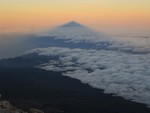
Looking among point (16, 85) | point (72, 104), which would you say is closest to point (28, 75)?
point (16, 85)

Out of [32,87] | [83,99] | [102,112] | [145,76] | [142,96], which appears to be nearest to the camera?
[102,112]

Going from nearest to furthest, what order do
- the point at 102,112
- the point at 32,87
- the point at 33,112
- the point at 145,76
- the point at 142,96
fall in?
the point at 33,112 → the point at 102,112 → the point at 142,96 → the point at 32,87 → the point at 145,76

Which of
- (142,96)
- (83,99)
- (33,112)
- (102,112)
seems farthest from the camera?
(142,96)

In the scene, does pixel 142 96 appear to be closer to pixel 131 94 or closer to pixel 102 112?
pixel 131 94

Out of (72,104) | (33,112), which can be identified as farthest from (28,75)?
(33,112)

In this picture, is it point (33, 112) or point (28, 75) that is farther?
point (28, 75)

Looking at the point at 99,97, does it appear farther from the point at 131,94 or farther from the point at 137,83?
the point at 137,83
